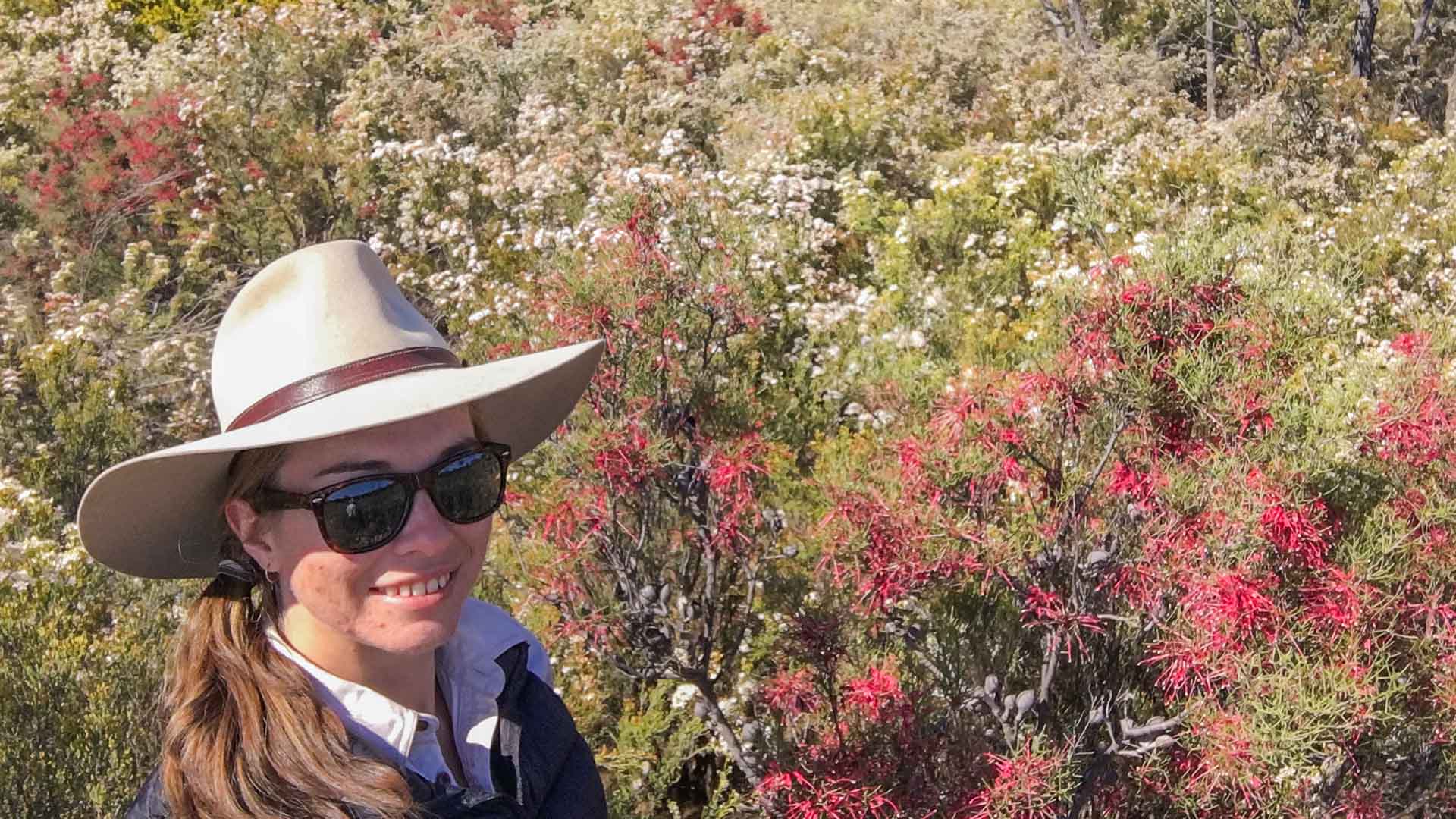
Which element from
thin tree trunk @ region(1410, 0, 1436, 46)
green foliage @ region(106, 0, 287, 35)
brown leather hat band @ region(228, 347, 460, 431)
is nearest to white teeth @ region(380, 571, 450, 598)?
brown leather hat band @ region(228, 347, 460, 431)

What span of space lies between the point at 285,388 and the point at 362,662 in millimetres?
383

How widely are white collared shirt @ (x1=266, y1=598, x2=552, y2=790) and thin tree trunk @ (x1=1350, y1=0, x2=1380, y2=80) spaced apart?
1132 cm

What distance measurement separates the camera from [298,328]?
5.59 feet

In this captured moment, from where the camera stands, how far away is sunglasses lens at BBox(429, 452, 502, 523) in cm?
169

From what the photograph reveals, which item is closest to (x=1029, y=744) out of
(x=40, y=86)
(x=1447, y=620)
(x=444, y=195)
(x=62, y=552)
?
(x=1447, y=620)

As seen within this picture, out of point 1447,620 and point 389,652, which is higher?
point 389,652

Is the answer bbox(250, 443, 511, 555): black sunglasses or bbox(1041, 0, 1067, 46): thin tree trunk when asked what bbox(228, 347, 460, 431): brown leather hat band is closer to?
bbox(250, 443, 511, 555): black sunglasses

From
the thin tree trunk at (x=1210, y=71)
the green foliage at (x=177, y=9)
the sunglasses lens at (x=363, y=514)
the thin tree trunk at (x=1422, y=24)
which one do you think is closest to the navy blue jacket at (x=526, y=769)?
the sunglasses lens at (x=363, y=514)

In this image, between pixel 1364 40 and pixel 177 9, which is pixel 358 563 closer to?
pixel 1364 40

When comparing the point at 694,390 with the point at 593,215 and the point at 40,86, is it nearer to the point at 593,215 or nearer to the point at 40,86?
the point at 593,215

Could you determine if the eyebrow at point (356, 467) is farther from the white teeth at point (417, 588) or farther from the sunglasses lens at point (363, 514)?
the white teeth at point (417, 588)

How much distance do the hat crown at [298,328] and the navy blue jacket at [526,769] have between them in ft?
1.63

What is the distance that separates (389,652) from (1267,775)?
200cm

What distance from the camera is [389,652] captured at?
1.68 meters
